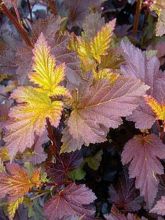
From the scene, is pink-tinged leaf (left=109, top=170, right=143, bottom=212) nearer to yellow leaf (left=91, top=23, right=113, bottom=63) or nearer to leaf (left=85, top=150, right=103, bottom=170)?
leaf (left=85, top=150, right=103, bottom=170)

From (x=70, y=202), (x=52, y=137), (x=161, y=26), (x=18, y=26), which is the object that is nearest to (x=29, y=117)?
(x=52, y=137)

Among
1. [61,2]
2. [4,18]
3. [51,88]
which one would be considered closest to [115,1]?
[61,2]

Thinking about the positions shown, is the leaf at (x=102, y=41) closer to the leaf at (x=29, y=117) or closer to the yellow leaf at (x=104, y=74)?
the yellow leaf at (x=104, y=74)

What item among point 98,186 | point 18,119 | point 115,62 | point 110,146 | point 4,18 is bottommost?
point 98,186

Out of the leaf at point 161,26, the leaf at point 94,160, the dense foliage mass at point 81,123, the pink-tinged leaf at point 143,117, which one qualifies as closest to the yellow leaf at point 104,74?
the dense foliage mass at point 81,123

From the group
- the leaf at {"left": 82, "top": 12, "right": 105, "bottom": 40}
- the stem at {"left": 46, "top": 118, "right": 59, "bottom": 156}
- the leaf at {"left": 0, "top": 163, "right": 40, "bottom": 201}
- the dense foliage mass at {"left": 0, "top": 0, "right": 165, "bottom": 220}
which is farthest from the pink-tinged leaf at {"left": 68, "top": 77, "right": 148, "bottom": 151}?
the leaf at {"left": 82, "top": 12, "right": 105, "bottom": 40}

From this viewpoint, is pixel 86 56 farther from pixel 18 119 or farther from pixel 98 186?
pixel 98 186
